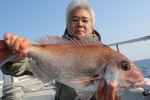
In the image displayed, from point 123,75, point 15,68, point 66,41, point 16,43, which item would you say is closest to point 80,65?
point 66,41

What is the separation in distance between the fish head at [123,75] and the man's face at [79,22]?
A: 1424mm

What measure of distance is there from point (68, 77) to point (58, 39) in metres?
0.44

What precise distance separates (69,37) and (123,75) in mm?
833

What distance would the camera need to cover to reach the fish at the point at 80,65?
1.72 m

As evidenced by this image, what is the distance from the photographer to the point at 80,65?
1802 mm

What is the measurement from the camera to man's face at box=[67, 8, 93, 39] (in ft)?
10.2

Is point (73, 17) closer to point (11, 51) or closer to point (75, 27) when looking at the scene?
point (75, 27)

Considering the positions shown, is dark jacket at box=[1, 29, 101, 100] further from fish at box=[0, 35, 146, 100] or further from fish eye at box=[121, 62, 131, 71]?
fish eye at box=[121, 62, 131, 71]

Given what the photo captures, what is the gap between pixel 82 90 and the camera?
1799mm

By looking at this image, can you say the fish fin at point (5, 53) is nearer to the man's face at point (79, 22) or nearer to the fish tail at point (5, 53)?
the fish tail at point (5, 53)

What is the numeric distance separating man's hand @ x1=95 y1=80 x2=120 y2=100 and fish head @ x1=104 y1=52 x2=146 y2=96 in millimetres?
46

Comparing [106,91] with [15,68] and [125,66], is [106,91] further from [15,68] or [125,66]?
[15,68]

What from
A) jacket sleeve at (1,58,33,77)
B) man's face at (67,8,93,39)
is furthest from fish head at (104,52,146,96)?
man's face at (67,8,93,39)

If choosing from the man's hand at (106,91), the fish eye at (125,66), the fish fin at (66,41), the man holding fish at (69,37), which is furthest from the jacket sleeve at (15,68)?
the fish eye at (125,66)
